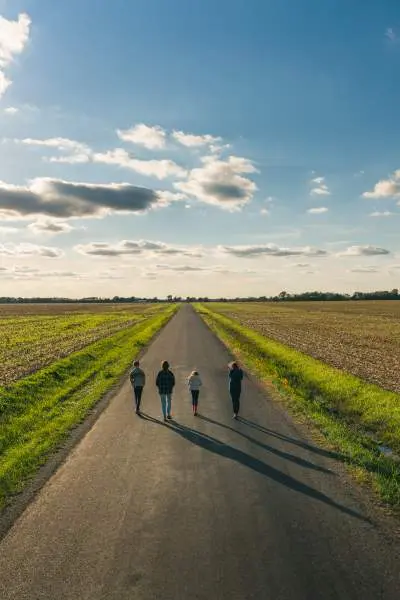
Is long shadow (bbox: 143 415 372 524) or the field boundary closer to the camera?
the field boundary

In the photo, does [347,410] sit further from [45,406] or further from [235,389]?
[45,406]

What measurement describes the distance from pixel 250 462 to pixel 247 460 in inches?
6.3

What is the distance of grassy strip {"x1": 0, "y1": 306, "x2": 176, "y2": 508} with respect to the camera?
36.2ft

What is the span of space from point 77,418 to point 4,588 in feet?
29.2

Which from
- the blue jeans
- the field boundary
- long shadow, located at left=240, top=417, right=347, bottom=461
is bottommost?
the field boundary

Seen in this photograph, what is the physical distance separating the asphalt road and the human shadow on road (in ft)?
0.13

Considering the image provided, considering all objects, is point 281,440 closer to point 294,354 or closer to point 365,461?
point 365,461

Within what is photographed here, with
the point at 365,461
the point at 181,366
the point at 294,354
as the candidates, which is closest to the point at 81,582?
the point at 365,461

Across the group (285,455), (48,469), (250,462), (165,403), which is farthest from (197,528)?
(165,403)

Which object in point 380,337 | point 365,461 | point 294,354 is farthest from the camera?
point 380,337

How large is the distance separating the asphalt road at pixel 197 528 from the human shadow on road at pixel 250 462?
0.04m

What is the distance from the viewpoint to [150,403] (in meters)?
17.3

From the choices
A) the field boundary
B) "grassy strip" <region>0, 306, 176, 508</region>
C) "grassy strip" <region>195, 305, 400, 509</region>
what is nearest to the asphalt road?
the field boundary

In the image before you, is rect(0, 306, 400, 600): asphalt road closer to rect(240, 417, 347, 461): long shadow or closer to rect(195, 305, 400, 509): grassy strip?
rect(240, 417, 347, 461): long shadow
